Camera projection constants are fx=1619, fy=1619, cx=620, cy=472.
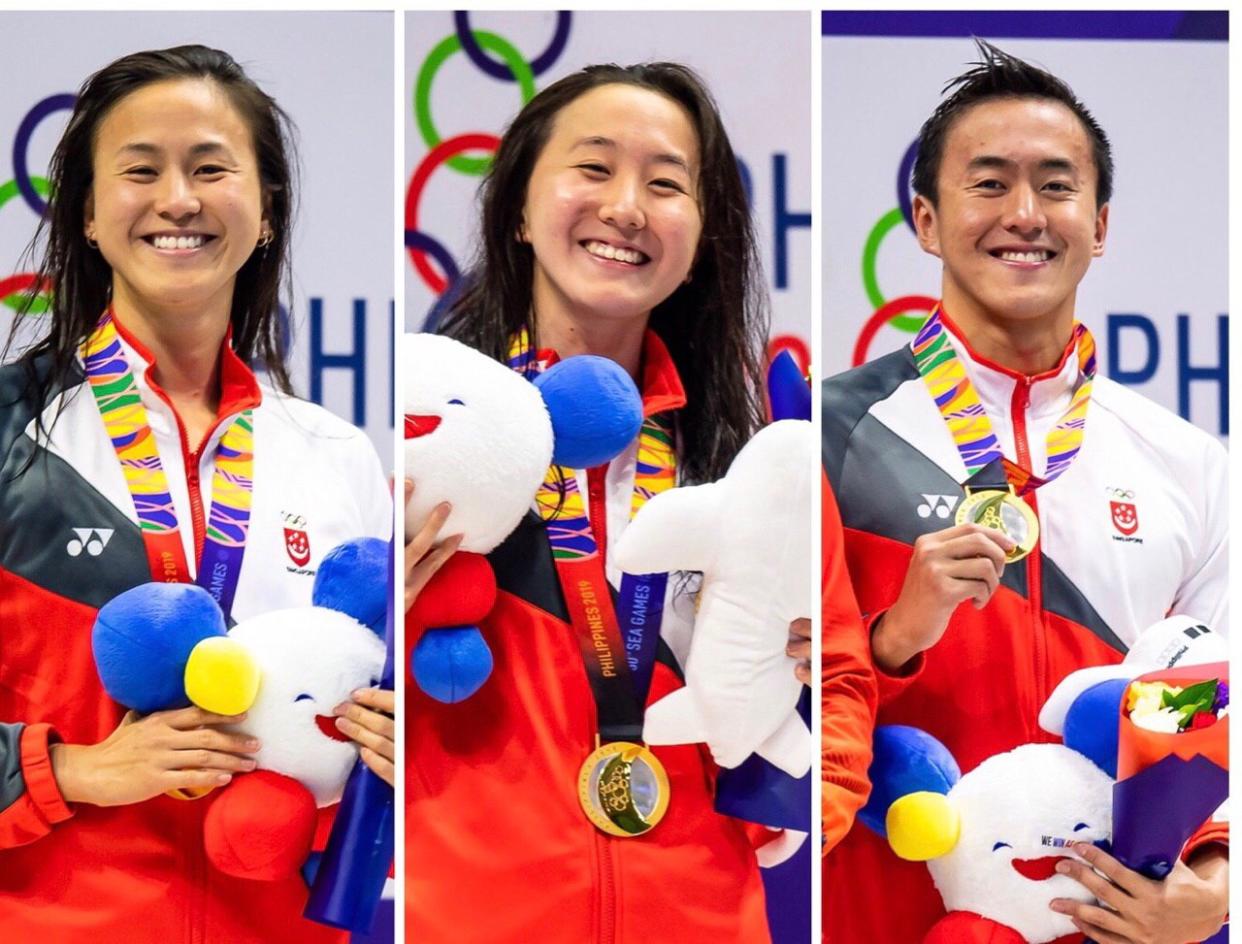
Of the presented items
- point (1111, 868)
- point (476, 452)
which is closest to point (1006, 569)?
point (1111, 868)

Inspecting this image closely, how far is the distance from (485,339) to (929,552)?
73 cm

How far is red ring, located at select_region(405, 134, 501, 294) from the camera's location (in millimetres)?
2414

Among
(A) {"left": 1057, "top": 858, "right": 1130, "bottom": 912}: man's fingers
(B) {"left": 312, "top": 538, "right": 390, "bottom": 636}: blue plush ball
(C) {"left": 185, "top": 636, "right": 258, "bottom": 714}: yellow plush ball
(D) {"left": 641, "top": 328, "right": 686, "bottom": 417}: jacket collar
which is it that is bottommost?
(A) {"left": 1057, "top": 858, "right": 1130, "bottom": 912}: man's fingers

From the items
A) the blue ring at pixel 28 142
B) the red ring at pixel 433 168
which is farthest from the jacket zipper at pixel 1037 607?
the blue ring at pixel 28 142

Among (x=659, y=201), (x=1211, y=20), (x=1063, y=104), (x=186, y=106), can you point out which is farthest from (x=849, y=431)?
(x=186, y=106)

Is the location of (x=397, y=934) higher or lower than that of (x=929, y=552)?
lower

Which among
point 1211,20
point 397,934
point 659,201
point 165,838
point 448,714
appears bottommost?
point 397,934

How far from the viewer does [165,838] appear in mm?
2320

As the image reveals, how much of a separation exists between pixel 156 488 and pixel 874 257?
1129 mm

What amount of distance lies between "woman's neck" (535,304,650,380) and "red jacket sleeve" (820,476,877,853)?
382 millimetres

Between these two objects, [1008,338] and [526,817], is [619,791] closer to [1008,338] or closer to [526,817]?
[526,817]

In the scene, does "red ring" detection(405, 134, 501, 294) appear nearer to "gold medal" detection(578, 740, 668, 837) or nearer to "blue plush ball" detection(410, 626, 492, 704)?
"blue plush ball" detection(410, 626, 492, 704)

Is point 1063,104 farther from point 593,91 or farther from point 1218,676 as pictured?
point 1218,676

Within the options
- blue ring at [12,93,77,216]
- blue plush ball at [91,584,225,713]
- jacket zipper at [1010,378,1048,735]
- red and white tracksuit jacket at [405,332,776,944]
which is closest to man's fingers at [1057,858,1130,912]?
jacket zipper at [1010,378,1048,735]
